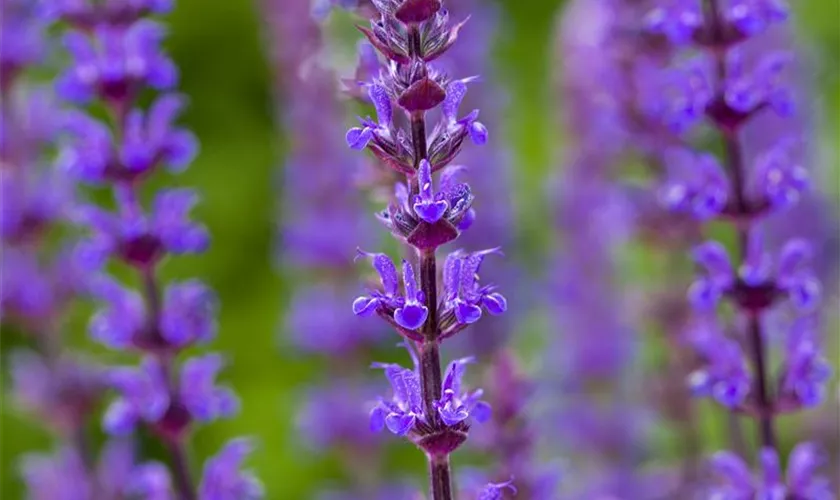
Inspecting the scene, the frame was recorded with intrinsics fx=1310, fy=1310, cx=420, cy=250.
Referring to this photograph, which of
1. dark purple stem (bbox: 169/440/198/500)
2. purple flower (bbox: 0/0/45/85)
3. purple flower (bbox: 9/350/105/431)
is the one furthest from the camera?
purple flower (bbox: 0/0/45/85)

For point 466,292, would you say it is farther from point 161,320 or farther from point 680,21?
point 161,320

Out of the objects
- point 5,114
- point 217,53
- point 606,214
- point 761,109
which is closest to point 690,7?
point 761,109

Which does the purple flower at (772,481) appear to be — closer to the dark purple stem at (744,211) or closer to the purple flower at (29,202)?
the dark purple stem at (744,211)

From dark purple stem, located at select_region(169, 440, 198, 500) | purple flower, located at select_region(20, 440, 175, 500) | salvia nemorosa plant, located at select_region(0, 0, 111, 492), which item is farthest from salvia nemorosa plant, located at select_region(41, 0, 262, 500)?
salvia nemorosa plant, located at select_region(0, 0, 111, 492)

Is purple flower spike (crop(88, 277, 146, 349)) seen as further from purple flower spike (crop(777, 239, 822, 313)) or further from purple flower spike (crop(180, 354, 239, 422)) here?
purple flower spike (crop(777, 239, 822, 313))

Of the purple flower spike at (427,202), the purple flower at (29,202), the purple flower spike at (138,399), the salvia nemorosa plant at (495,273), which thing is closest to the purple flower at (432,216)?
the purple flower spike at (427,202)
